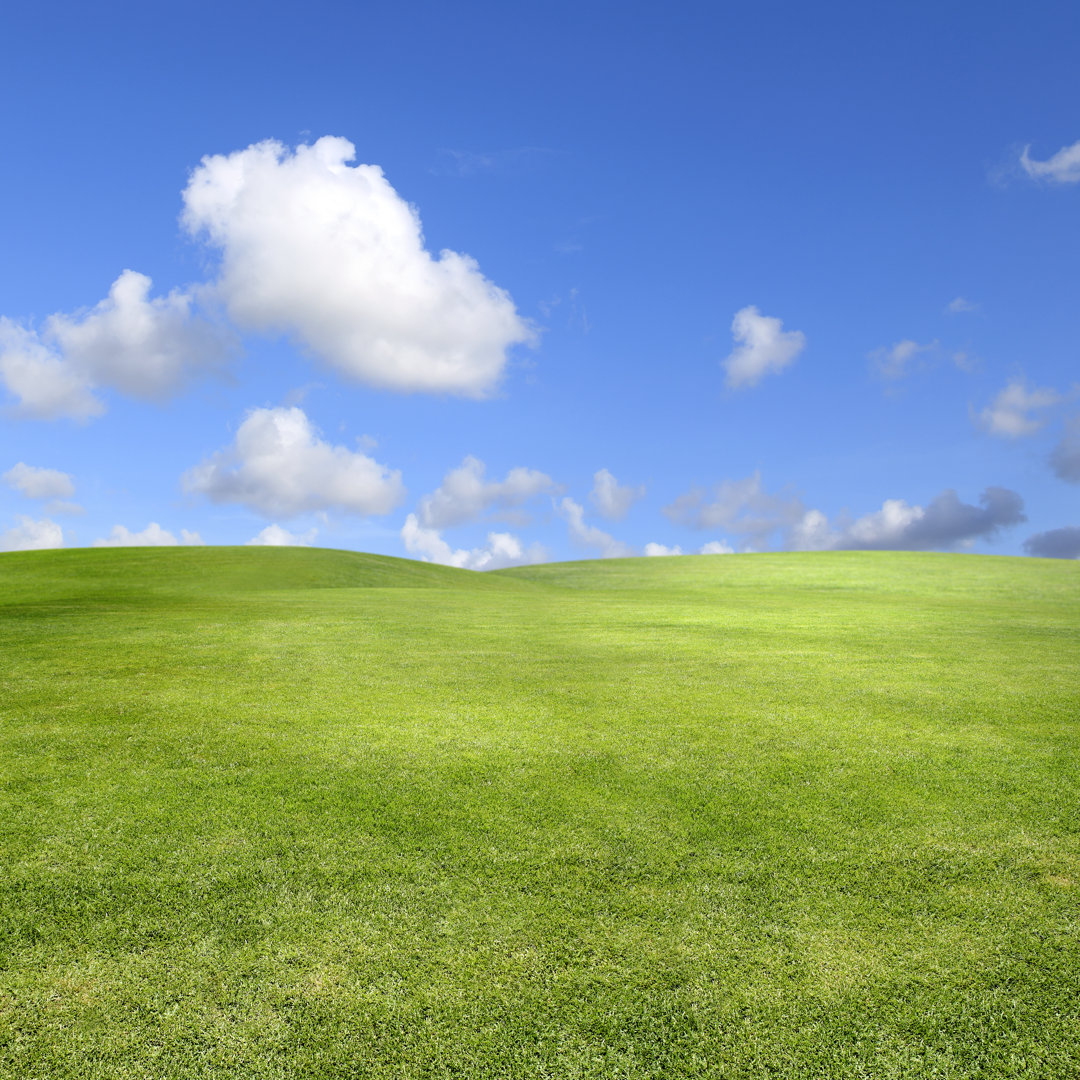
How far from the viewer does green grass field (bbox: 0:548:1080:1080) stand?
3707 millimetres

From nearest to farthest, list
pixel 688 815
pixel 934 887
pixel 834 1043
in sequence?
pixel 834 1043 < pixel 934 887 < pixel 688 815

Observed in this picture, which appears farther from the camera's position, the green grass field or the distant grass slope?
the distant grass slope

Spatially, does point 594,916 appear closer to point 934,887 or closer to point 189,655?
point 934,887

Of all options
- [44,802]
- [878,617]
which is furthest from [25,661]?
[878,617]

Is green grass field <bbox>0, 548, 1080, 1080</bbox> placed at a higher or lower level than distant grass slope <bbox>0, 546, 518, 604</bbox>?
lower

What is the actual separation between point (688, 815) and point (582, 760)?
140 cm

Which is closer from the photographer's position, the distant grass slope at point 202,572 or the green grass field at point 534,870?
the green grass field at point 534,870

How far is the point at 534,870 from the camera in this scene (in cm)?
509

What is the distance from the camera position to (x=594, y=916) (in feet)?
15.1

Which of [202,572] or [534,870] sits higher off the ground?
[202,572]

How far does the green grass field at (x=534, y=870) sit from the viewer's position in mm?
3707

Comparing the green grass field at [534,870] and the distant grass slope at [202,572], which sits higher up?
the distant grass slope at [202,572]

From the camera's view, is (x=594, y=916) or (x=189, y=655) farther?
(x=189, y=655)

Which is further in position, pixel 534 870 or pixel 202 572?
pixel 202 572
